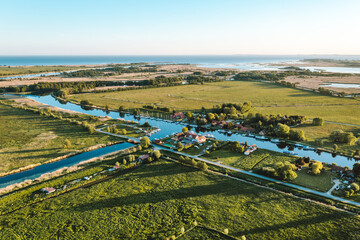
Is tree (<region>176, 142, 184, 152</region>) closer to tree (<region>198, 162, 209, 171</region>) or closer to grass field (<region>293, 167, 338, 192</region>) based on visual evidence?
tree (<region>198, 162, 209, 171</region>)

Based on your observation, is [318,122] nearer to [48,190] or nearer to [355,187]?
[355,187]

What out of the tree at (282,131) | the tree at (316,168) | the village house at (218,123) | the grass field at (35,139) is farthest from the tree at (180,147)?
the tree at (282,131)

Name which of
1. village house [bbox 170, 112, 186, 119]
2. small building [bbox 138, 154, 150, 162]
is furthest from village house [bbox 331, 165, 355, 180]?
village house [bbox 170, 112, 186, 119]

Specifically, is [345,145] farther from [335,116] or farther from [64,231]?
[64,231]

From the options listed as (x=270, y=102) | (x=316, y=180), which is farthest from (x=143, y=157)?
(x=270, y=102)

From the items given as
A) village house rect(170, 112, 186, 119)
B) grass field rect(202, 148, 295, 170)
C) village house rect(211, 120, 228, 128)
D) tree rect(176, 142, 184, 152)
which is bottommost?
grass field rect(202, 148, 295, 170)

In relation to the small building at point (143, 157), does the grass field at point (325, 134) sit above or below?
above

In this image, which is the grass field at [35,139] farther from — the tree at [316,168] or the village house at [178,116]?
the tree at [316,168]
